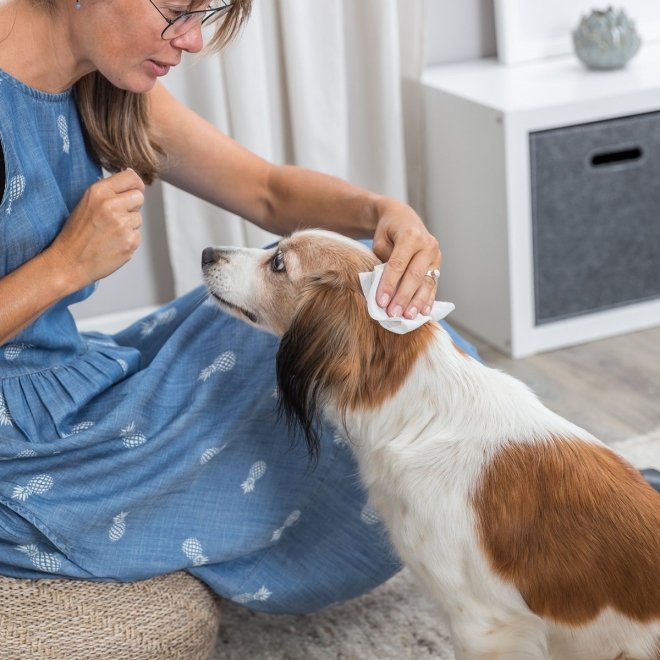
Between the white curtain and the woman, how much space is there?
2.78 ft

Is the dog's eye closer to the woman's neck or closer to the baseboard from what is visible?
the woman's neck

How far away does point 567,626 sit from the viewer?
4.36 ft

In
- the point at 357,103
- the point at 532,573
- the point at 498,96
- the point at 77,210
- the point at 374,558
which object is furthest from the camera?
the point at 357,103

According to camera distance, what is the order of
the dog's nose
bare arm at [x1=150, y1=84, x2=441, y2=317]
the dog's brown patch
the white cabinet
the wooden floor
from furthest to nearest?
1. the white cabinet
2. the wooden floor
3. bare arm at [x1=150, y1=84, x2=441, y2=317]
4. the dog's nose
5. the dog's brown patch

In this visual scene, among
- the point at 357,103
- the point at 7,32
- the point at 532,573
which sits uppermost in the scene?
the point at 7,32

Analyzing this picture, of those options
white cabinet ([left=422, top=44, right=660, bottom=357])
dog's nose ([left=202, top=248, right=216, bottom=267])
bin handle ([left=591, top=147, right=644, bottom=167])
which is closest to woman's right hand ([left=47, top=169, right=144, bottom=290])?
dog's nose ([left=202, top=248, right=216, bottom=267])

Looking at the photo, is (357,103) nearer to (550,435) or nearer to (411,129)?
(411,129)

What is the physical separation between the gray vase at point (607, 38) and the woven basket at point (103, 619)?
1776 millimetres

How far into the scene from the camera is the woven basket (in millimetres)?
1416

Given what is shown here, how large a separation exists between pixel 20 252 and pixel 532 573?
2.53 ft

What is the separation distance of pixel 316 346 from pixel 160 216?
4.91ft

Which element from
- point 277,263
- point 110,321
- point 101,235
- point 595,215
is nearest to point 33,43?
point 101,235

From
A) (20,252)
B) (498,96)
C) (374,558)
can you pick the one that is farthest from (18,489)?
(498,96)

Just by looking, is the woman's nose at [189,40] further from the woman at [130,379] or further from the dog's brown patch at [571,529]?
the dog's brown patch at [571,529]
